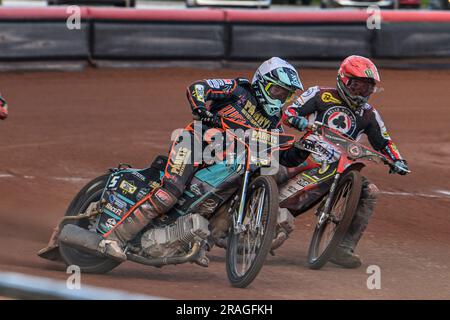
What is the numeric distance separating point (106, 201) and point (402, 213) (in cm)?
364

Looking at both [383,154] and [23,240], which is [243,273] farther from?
[23,240]

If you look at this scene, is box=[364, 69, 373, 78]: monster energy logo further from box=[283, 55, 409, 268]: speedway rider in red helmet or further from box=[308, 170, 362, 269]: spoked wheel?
box=[308, 170, 362, 269]: spoked wheel

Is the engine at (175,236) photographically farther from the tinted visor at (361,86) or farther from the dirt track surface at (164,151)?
the tinted visor at (361,86)

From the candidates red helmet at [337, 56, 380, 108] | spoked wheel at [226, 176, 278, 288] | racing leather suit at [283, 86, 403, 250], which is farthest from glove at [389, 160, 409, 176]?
spoked wheel at [226, 176, 278, 288]

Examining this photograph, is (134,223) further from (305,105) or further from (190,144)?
(305,105)

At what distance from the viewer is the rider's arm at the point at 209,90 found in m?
7.86

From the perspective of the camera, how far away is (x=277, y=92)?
8008 mm

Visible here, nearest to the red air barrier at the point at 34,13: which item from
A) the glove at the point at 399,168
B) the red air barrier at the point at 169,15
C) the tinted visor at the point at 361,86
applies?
the red air barrier at the point at 169,15

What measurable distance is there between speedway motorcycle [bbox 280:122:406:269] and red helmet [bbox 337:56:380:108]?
Answer: 0.58 m

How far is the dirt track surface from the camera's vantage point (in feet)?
25.8

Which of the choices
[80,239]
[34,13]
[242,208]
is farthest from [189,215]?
[34,13]

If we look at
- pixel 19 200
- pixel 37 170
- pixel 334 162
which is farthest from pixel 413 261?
pixel 37 170

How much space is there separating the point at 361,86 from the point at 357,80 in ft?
0.23

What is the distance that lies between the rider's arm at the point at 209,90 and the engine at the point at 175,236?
88 centimetres
